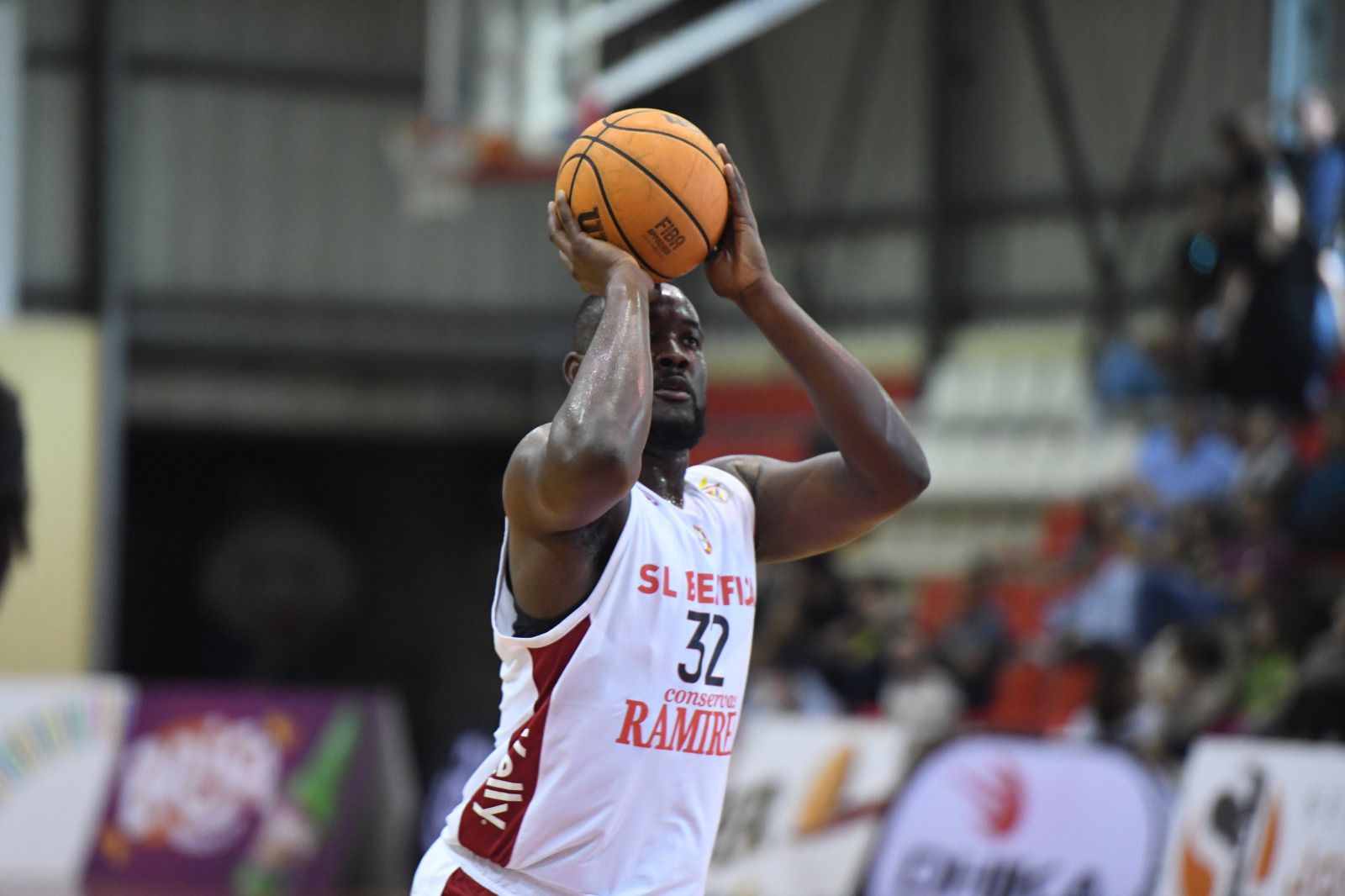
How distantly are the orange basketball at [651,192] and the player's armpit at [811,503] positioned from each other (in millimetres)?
599

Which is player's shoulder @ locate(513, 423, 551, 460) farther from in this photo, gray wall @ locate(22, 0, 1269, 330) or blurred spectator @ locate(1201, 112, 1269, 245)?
gray wall @ locate(22, 0, 1269, 330)

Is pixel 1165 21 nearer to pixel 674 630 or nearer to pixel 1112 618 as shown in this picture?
pixel 1112 618

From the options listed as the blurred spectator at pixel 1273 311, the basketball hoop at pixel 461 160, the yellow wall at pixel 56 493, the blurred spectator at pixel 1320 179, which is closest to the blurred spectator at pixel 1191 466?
the blurred spectator at pixel 1273 311

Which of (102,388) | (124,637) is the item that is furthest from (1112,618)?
(124,637)

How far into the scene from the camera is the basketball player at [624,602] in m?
3.80

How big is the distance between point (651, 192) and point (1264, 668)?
6.47 meters

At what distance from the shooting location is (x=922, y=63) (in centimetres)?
2166

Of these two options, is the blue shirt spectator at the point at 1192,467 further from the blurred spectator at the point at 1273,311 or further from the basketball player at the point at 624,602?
the basketball player at the point at 624,602

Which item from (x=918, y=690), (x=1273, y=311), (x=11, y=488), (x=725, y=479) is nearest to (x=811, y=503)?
(x=725, y=479)

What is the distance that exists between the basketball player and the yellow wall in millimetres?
14787

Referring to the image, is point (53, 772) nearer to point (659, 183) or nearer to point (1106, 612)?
point (1106, 612)

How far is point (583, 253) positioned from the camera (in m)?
4.06

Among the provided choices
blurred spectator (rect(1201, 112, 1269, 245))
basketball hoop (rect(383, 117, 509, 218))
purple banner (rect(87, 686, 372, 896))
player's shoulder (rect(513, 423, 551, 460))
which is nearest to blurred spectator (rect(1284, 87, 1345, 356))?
blurred spectator (rect(1201, 112, 1269, 245))

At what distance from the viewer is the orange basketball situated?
13.3ft
